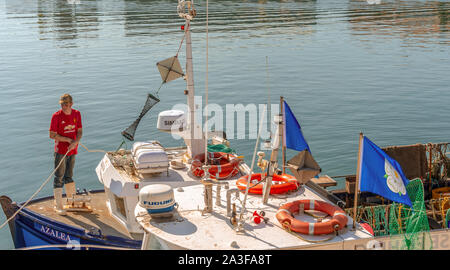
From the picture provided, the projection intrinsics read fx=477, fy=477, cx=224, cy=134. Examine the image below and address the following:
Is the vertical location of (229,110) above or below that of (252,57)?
below

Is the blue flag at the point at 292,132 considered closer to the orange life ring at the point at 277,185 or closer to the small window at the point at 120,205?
the orange life ring at the point at 277,185

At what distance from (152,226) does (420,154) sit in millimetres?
10367

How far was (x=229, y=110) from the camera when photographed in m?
29.1

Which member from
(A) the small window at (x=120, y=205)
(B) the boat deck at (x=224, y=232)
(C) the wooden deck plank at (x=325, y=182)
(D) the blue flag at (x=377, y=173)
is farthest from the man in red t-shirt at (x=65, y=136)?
(C) the wooden deck plank at (x=325, y=182)

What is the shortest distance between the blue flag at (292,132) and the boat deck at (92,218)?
15.4 ft

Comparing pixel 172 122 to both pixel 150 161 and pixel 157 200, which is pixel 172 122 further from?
pixel 157 200

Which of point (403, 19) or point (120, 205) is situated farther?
point (403, 19)

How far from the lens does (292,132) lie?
12.2 m

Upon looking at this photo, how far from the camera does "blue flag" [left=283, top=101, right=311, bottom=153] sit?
12022 millimetres

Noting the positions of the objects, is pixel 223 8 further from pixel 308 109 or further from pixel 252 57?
pixel 308 109

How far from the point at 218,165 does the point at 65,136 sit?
4219 millimetres

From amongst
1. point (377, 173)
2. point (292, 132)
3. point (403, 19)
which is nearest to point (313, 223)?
point (377, 173)

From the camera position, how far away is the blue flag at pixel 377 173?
9750mm
